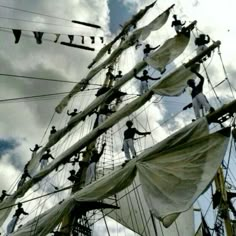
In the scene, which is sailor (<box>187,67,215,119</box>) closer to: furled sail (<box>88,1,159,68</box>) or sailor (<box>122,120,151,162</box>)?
sailor (<box>122,120,151,162</box>)

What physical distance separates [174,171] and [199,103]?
2.23 meters

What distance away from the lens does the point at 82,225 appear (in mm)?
11305

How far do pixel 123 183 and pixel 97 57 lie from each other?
39.1 ft

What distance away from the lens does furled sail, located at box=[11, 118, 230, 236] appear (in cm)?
703

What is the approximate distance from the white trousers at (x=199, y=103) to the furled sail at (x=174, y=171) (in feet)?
2.46

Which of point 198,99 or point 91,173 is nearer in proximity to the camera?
point 198,99

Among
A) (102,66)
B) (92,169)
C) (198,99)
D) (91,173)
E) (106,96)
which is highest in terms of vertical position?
(102,66)

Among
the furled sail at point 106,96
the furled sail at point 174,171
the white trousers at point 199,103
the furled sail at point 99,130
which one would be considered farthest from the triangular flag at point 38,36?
the white trousers at point 199,103

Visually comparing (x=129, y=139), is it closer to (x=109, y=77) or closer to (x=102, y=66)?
(x=109, y=77)

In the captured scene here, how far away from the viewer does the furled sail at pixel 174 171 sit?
7.03 m

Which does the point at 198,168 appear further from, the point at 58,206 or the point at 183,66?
the point at 183,66

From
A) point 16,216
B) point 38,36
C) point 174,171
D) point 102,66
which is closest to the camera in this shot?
point 174,171

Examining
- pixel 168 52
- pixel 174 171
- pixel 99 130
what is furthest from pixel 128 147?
pixel 168 52

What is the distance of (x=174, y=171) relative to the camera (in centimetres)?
747
